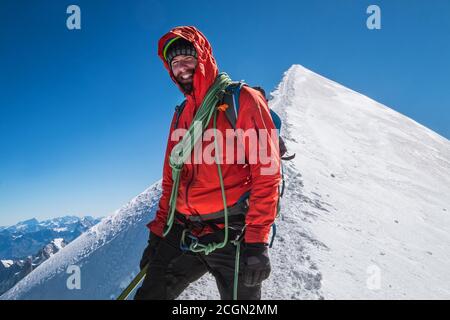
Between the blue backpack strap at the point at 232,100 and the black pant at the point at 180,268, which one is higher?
the blue backpack strap at the point at 232,100

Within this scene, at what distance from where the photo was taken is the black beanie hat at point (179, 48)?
9.29 feet

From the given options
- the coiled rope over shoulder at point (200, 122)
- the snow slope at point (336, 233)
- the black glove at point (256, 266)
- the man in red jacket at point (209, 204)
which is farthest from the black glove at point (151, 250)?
the black glove at point (256, 266)

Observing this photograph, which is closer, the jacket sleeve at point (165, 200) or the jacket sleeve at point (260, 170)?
the jacket sleeve at point (260, 170)

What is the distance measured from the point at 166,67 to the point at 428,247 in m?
5.30

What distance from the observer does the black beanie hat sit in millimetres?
2830

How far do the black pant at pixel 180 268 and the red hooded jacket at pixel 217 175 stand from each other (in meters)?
0.23

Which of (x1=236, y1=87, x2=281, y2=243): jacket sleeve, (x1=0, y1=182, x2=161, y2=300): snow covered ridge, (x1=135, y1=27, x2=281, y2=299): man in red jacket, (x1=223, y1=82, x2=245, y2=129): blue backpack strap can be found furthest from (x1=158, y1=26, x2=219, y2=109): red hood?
(x1=0, y1=182, x2=161, y2=300): snow covered ridge

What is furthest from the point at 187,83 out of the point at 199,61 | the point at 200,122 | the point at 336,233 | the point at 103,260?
the point at 103,260

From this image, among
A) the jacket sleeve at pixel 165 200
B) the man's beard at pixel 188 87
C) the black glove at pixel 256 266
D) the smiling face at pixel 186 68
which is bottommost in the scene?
the black glove at pixel 256 266

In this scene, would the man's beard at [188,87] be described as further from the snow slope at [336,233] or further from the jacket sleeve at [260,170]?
the snow slope at [336,233]

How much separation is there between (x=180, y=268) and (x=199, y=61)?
1.77m

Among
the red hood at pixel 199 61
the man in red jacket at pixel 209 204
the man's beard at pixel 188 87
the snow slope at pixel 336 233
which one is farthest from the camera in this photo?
the snow slope at pixel 336 233

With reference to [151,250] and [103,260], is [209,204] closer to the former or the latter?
[151,250]
